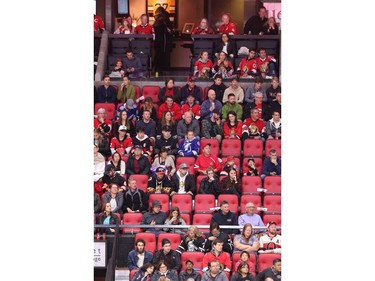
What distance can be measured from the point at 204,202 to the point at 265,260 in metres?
1.88

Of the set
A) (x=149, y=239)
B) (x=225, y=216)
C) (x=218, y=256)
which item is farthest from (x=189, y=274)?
(x=225, y=216)

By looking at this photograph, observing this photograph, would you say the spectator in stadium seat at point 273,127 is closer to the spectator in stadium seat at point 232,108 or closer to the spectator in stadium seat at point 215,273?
the spectator in stadium seat at point 232,108

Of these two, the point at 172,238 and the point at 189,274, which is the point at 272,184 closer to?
the point at 172,238

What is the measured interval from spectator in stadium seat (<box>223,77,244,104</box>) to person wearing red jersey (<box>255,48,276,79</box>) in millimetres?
1059

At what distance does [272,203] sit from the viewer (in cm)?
1666

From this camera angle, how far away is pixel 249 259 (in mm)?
14867

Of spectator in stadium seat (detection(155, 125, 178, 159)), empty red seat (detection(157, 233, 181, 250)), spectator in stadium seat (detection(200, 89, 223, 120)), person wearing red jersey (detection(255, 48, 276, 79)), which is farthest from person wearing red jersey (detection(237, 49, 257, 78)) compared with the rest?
empty red seat (detection(157, 233, 181, 250))

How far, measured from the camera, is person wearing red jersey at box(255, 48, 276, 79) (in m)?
20.4

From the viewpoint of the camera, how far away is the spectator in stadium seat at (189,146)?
17.9 metres

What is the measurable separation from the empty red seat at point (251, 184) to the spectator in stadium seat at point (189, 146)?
113cm
